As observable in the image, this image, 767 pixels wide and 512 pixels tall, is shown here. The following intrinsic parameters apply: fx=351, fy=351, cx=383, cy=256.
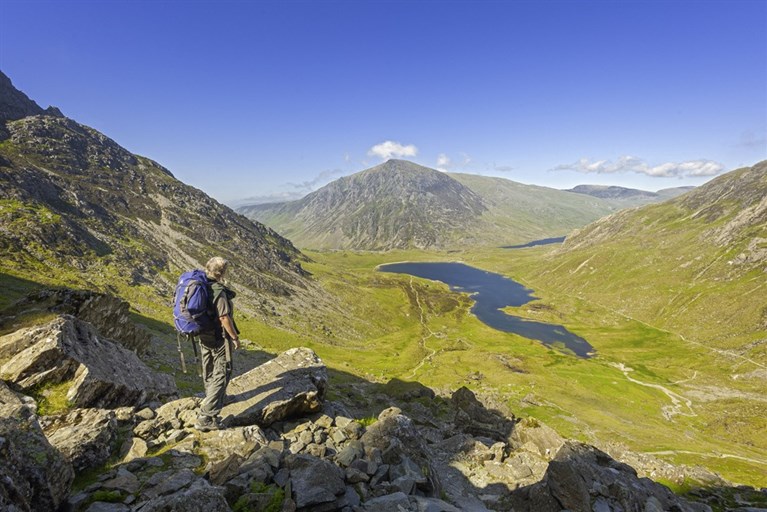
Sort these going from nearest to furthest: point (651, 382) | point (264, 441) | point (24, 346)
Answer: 1. point (264, 441)
2. point (24, 346)
3. point (651, 382)

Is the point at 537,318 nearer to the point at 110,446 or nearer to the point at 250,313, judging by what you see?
the point at 250,313

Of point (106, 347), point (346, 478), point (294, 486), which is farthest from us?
point (106, 347)

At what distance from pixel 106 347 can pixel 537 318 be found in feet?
648

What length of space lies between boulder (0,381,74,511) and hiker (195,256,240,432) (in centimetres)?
531

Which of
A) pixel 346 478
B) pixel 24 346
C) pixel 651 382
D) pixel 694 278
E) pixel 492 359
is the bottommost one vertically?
pixel 651 382

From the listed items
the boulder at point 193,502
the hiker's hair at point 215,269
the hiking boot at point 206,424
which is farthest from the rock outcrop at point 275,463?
the hiker's hair at point 215,269

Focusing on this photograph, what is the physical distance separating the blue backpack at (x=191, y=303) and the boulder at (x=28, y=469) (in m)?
4.81

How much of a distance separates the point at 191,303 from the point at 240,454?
575 centimetres

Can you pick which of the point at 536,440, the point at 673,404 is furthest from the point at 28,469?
the point at 673,404

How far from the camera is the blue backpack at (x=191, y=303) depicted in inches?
520

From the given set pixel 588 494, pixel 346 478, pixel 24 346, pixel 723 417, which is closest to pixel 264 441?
pixel 346 478

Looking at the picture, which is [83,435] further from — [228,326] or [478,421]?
[478,421]

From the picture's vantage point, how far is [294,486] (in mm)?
10445

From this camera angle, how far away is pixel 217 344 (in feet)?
47.2
